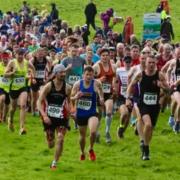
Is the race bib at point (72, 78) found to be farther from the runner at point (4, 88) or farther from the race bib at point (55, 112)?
the race bib at point (55, 112)

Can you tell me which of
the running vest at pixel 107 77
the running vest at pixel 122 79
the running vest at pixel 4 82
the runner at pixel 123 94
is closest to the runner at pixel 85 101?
the running vest at pixel 107 77

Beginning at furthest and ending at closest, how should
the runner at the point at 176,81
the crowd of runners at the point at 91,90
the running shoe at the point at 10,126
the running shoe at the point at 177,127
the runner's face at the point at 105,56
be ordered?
the running shoe at the point at 10,126, the running shoe at the point at 177,127, the runner at the point at 176,81, the runner's face at the point at 105,56, the crowd of runners at the point at 91,90

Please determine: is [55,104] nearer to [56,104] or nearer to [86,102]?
[56,104]

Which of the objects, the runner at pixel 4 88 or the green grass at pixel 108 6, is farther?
the green grass at pixel 108 6

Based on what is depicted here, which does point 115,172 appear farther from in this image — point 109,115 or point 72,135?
point 72,135

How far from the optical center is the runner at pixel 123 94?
1661 cm

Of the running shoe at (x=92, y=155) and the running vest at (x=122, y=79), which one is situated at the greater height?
the running vest at (x=122, y=79)

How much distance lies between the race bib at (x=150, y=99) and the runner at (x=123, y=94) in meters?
2.33

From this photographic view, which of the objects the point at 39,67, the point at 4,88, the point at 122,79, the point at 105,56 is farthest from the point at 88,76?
the point at 39,67

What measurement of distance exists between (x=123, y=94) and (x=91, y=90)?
2.68 m

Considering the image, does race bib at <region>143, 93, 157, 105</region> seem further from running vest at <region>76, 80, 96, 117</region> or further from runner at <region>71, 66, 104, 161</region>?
running vest at <region>76, 80, 96, 117</region>

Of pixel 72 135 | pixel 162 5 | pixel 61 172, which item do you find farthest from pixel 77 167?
pixel 162 5

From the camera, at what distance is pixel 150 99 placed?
1423 cm

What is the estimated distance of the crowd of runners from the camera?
13828 millimetres
